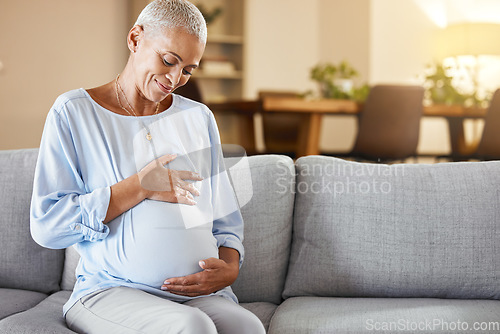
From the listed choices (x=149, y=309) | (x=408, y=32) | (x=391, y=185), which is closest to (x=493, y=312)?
(x=391, y=185)

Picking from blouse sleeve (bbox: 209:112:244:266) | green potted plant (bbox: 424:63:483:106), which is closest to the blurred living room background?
green potted plant (bbox: 424:63:483:106)

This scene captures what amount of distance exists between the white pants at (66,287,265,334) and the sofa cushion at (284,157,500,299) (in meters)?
0.45

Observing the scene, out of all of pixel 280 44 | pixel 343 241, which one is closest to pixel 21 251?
pixel 343 241

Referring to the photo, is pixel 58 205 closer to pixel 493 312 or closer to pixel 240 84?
pixel 493 312

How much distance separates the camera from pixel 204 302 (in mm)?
1214

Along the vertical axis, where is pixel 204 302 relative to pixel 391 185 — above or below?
below

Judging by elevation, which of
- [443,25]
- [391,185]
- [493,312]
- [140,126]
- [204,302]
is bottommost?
[493,312]

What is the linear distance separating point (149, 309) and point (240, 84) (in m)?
4.58

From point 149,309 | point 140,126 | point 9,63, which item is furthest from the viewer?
point 9,63

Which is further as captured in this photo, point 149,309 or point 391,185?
point 391,185

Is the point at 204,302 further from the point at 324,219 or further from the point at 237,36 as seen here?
the point at 237,36

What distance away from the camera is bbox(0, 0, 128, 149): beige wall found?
4.85 meters

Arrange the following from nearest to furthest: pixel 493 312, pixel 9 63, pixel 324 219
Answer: pixel 493 312 < pixel 324 219 < pixel 9 63

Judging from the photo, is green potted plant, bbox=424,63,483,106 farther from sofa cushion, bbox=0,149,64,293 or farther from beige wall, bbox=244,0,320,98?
sofa cushion, bbox=0,149,64,293
